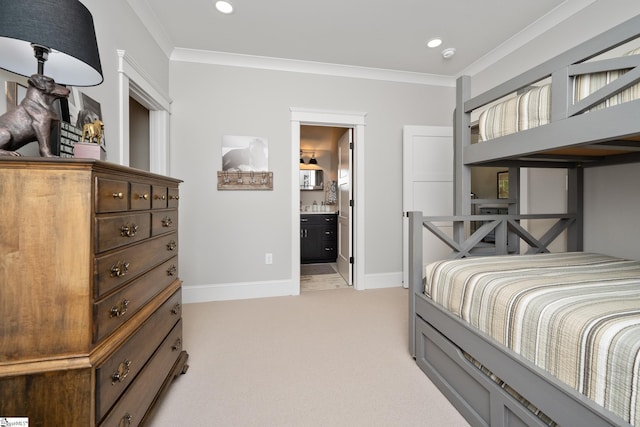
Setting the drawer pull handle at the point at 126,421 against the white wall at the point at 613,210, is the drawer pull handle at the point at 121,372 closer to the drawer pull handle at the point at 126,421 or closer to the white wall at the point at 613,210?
the drawer pull handle at the point at 126,421

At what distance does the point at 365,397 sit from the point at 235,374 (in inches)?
31.6

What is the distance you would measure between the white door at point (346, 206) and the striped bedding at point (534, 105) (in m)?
1.85

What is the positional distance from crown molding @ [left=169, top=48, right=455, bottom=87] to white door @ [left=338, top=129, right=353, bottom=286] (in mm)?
691

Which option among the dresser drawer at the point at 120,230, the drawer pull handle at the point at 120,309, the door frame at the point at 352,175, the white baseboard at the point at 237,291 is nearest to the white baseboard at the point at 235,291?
the white baseboard at the point at 237,291

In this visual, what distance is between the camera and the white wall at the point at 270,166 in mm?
2875

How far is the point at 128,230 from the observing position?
100cm

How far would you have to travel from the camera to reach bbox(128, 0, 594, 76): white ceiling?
2.16 m

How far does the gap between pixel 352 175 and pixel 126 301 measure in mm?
2762

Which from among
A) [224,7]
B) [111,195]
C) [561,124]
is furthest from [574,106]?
[224,7]

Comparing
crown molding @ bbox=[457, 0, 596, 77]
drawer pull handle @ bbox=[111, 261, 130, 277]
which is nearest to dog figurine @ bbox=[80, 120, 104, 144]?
drawer pull handle @ bbox=[111, 261, 130, 277]

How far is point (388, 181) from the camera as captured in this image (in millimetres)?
3342

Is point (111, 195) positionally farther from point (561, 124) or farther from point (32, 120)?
point (561, 124)

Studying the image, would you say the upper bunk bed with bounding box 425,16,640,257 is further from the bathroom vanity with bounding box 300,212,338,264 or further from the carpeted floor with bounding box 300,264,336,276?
the bathroom vanity with bounding box 300,212,338,264

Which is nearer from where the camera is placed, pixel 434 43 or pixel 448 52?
pixel 434 43
